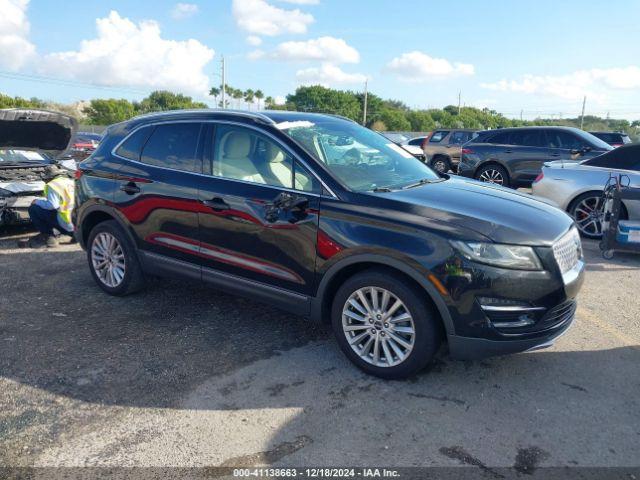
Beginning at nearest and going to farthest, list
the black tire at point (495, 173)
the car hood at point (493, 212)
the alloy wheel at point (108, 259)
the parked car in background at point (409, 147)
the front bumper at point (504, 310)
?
the front bumper at point (504, 310)
the car hood at point (493, 212)
the alloy wheel at point (108, 259)
the parked car in background at point (409, 147)
the black tire at point (495, 173)

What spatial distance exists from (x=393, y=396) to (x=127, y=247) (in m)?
2.95

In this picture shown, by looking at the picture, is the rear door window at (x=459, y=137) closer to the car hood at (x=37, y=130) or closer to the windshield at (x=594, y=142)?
the windshield at (x=594, y=142)

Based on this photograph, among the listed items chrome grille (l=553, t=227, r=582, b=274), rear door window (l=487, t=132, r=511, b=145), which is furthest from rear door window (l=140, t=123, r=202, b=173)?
rear door window (l=487, t=132, r=511, b=145)

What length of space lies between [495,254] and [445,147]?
51.7 ft

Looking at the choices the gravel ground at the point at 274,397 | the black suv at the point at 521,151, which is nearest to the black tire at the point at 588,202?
the gravel ground at the point at 274,397

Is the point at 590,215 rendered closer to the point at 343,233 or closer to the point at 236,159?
the point at 343,233

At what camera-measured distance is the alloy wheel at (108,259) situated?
17.2ft

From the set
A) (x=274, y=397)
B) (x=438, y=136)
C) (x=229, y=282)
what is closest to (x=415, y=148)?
(x=229, y=282)

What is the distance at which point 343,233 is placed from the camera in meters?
3.64

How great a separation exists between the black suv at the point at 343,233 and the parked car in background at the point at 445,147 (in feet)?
45.5

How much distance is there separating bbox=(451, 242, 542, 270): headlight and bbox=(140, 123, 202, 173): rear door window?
2.34 meters

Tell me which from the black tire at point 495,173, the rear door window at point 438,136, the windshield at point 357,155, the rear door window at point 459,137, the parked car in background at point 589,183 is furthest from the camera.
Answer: the rear door window at point 438,136

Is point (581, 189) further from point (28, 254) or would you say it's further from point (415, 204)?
point (28, 254)

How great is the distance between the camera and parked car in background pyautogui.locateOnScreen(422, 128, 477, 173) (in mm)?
18188
